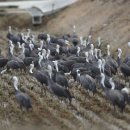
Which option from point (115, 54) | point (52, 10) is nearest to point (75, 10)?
point (52, 10)

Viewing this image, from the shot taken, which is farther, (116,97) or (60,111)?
(60,111)

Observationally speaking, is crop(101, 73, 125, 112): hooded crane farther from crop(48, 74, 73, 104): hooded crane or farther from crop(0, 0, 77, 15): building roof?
crop(0, 0, 77, 15): building roof

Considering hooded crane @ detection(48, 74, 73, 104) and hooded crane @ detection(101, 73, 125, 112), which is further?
hooded crane @ detection(48, 74, 73, 104)

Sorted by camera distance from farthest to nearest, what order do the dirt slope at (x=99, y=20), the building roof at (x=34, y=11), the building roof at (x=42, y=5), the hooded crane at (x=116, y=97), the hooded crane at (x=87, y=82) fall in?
the building roof at (x=42, y=5)
the building roof at (x=34, y=11)
the dirt slope at (x=99, y=20)
the hooded crane at (x=87, y=82)
the hooded crane at (x=116, y=97)

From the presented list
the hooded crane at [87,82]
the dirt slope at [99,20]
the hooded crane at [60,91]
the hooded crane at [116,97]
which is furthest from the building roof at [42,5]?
the hooded crane at [116,97]

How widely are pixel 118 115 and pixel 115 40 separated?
15788 millimetres

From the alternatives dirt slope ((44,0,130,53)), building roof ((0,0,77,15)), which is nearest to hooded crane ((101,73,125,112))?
dirt slope ((44,0,130,53))

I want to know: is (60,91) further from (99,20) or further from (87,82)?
(99,20)

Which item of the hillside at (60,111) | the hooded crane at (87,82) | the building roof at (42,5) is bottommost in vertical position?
the hillside at (60,111)

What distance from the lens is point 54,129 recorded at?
19.5m

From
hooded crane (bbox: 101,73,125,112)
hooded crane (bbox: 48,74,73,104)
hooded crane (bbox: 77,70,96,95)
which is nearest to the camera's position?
hooded crane (bbox: 101,73,125,112)

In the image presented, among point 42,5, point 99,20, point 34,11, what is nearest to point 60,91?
point 99,20

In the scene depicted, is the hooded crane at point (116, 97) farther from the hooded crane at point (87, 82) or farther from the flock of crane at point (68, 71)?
the hooded crane at point (87, 82)

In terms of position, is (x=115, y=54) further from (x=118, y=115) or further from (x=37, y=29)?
(x=37, y=29)
